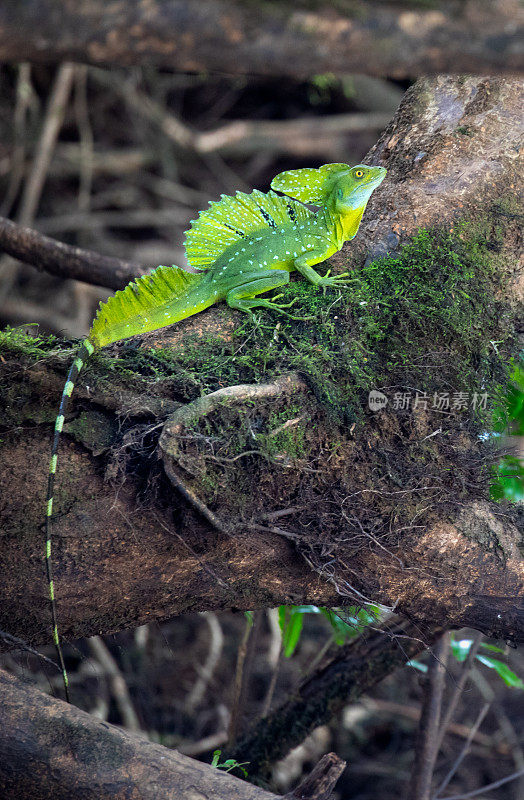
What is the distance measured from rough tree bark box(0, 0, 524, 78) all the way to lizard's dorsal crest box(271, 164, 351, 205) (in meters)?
1.87

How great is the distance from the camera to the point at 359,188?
8.70ft

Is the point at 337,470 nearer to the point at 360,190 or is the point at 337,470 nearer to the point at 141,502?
the point at 141,502

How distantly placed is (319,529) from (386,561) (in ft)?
0.77

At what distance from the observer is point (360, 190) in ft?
8.70

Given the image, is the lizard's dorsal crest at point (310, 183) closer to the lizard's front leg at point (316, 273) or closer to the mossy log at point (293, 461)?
the lizard's front leg at point (316, 273)

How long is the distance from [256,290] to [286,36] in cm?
156

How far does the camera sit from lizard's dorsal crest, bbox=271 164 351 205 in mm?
2816

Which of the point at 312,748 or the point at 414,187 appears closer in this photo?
the point at 414,187

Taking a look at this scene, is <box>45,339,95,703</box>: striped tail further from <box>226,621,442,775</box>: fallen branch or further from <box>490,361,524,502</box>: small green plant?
<box>490,361,524,502</box>: small green plant

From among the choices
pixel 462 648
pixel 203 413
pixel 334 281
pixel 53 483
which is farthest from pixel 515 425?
pixel 53 483

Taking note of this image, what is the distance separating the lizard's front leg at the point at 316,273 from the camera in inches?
97.3

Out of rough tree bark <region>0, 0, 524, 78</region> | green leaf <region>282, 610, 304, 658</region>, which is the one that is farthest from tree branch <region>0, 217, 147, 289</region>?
rough tree bark <region>0, 0, 524, 78</region>

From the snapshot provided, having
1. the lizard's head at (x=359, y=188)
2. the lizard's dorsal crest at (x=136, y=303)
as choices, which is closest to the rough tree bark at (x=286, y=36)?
the lizard's dorsal crest at (x=136, y=303)

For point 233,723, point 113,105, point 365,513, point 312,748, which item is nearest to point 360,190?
point 365,513
